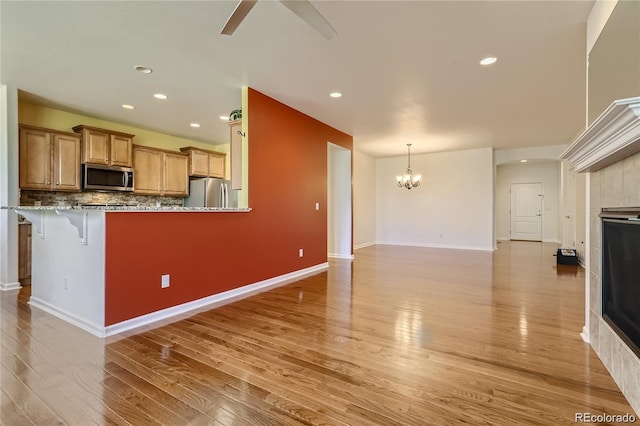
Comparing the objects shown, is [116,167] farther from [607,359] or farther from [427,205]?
[427,205]

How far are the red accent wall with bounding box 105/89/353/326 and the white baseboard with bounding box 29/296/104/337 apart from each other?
4.9 inches

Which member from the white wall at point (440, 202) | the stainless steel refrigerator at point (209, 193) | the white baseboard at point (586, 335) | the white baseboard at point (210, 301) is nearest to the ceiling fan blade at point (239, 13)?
the white baseboard at point (210, 301)

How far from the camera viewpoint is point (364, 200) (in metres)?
8.17

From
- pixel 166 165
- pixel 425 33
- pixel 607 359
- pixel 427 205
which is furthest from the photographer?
pixel 427 205

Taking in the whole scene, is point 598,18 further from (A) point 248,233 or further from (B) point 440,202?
(B) point 440,202

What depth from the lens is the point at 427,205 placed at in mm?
8086

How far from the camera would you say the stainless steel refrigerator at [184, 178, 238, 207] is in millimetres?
5879

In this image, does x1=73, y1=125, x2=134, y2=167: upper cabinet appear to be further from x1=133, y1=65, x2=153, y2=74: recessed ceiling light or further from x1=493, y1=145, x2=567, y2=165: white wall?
x1=493, y1=145, x2=567, y2=165: white wall

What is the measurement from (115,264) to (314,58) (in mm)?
2580

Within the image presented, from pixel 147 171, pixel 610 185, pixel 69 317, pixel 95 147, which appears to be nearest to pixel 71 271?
pixel 69 317

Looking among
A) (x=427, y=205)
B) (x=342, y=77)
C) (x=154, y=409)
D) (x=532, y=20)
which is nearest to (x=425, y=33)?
(x=532, y=20)

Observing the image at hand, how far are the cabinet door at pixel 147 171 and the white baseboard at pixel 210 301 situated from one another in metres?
3.13

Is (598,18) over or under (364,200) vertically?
over

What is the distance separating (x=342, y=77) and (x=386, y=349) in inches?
109
